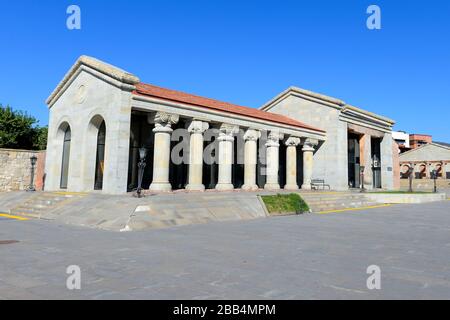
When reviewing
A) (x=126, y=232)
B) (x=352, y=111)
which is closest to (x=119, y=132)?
(x=126, y=232)

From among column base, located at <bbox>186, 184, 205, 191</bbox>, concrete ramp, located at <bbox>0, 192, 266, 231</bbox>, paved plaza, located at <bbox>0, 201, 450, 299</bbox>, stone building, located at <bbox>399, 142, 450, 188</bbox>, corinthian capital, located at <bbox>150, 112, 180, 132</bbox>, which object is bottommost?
paved plaza, located at <bbox>0, 201, 450, 299</bbox>

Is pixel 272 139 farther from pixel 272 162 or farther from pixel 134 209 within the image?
pixel 134 209

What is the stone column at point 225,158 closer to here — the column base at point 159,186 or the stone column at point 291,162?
the column base at point 159,186

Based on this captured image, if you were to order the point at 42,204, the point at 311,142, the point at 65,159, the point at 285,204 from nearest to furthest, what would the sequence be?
the point at 42,204, the point at 285,204, the point at 65,159, the point at 311,142

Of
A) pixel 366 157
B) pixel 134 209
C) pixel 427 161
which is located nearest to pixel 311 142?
pixel 366 157

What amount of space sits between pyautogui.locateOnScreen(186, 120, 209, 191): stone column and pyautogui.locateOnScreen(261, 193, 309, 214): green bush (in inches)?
174

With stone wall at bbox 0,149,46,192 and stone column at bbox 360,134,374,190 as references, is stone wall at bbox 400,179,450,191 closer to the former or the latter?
stone column at bbox 360,134,374,190

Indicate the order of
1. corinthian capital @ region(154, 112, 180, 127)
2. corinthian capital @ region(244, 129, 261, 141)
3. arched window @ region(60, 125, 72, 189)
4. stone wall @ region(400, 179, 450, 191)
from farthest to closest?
stone wall @ region(400, 179, 450, 191) → corinthian capital @ region(244, 129, 261, 141) → arched window @ region(60, 125, 72, 189) → corinthian capital @ region(154, 112, 180, 127)

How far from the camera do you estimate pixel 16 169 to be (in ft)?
89.0

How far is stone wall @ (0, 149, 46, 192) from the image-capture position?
87.0 feet

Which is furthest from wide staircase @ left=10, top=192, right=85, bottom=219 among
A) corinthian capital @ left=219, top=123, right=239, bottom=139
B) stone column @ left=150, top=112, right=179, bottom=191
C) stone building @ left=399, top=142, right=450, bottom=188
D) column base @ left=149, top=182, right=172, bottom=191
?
stone building @ left=399, top=142, right=450, bottom=188

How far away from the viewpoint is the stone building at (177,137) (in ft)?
55.3

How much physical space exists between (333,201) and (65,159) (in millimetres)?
17901

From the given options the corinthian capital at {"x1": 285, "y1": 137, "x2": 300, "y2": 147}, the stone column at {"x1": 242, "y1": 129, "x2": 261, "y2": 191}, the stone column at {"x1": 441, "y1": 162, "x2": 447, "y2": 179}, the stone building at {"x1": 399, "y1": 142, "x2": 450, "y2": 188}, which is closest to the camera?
the stone column at {"x1": 242, "y1": 129, "x2": 261, "y2": 191}
